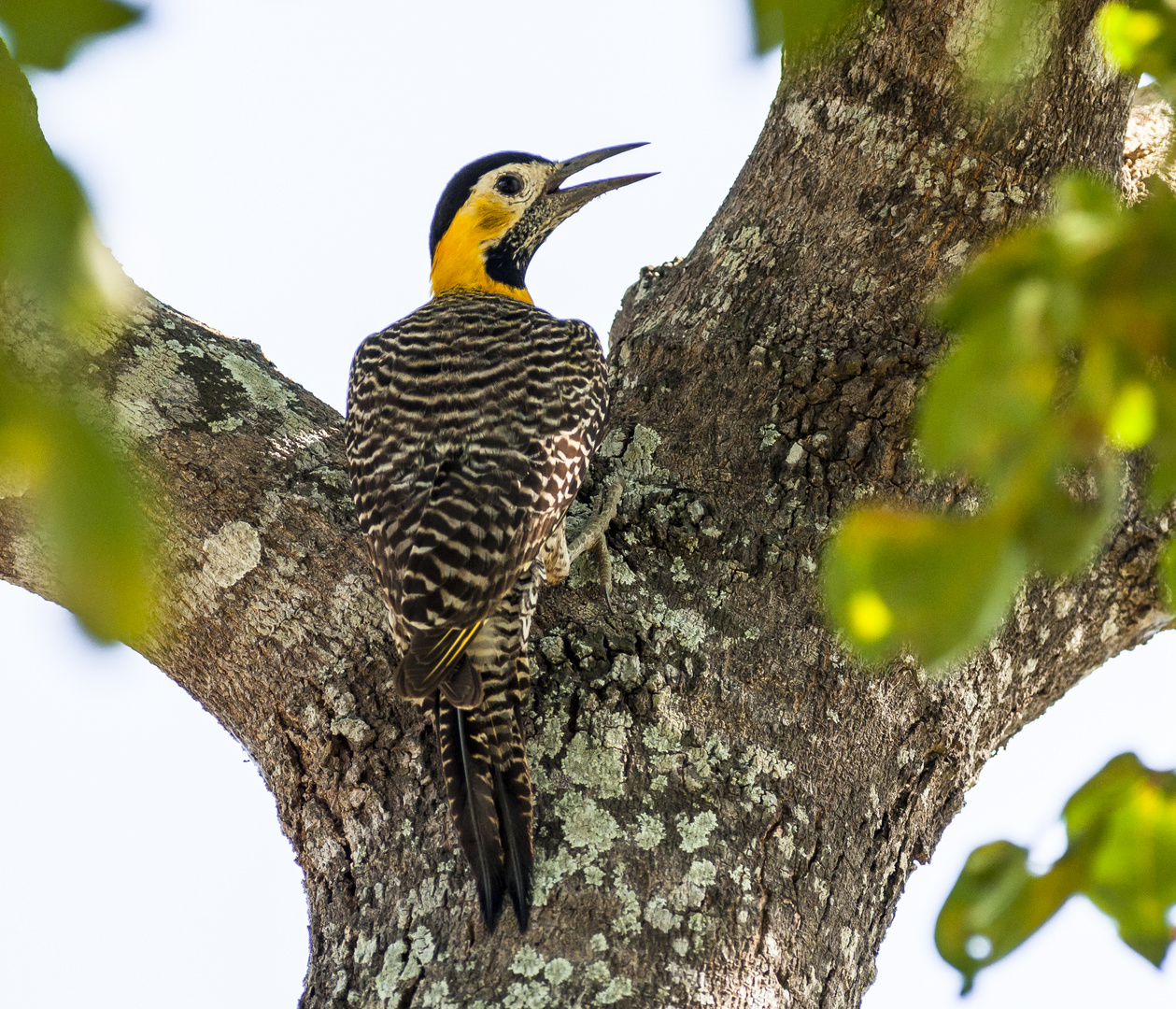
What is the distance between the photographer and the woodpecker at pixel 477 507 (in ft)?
8.85

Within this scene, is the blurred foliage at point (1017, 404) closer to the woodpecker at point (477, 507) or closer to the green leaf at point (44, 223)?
the green leaf at point (44, 223)

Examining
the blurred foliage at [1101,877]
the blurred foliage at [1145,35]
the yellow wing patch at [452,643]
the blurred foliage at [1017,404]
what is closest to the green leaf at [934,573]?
the blurred foliage at [1017,404]

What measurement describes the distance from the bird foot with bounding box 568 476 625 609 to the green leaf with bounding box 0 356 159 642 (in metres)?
2.22

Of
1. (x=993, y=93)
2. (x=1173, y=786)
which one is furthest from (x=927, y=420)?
(x=1173, y=786)

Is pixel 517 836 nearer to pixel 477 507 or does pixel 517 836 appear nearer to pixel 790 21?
pixel 477 507

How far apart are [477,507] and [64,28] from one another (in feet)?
7.86

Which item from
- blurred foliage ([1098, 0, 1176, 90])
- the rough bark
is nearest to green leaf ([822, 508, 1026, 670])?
blurred foliage ([1098, 0, 1176, 90])

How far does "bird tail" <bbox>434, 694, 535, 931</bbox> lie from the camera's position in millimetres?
2463

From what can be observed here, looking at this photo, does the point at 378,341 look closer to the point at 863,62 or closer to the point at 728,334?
the point at 728,334

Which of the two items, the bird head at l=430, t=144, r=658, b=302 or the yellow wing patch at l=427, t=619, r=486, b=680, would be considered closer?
the yellow wing patch at l=427, t=619, r=486, b=680

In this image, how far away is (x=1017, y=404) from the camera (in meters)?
1.10

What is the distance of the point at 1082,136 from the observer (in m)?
3.65

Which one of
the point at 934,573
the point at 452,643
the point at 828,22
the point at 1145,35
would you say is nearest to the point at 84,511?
the point at 934,573

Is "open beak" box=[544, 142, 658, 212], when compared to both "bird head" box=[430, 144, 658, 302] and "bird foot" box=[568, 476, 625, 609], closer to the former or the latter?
"bird head" box=[430, 144, 658, 302]
